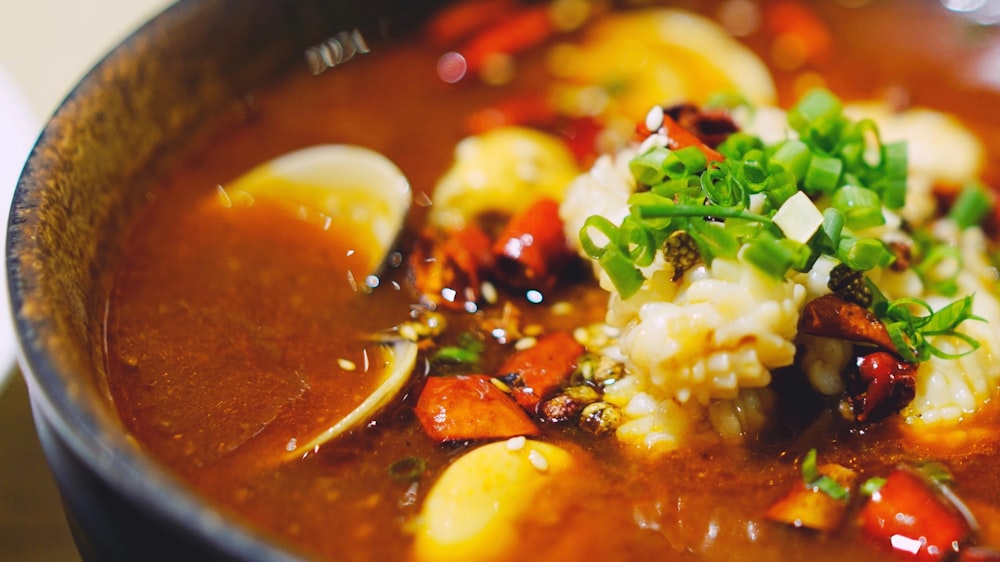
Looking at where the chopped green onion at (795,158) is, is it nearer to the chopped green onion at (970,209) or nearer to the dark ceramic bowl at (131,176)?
the chopped green onion at (970,209)

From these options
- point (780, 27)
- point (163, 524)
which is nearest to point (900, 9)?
point (780, 27)

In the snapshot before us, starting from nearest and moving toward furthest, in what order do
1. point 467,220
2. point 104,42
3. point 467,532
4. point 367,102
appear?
point 467,532, point 467,220, point 367,102, point 104,42

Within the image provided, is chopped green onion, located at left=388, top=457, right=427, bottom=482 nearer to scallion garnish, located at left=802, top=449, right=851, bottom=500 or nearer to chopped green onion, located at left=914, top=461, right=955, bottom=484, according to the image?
scallion garnish, located at left=802, top=449, right=851, bottom=500

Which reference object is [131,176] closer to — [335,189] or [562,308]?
[335,189]

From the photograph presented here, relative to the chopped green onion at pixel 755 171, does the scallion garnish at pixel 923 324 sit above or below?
below

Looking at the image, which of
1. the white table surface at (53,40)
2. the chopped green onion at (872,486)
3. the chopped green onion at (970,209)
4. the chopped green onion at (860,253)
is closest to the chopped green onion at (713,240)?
the chopped green onion at (860,253)

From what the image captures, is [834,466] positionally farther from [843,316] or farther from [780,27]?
[780,27]

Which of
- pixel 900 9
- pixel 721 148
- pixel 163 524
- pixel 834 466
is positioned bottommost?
pixel 900 9
